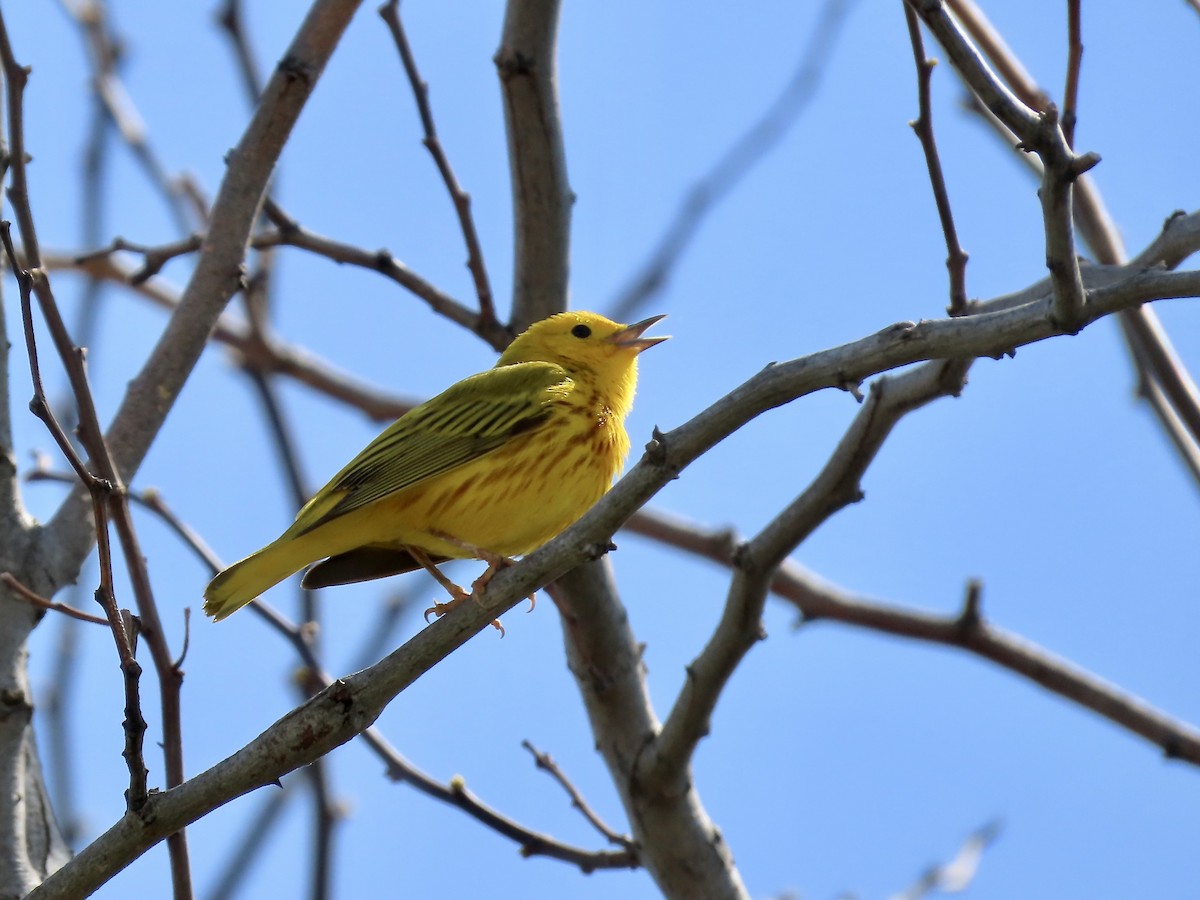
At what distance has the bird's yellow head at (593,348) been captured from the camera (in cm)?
581

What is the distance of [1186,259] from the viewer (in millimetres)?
3762

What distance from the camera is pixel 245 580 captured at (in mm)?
4617

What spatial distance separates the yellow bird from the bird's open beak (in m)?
0.57

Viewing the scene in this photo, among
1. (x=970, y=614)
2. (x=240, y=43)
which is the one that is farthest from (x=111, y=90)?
(x=970, y=614)

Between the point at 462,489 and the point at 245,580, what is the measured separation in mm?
842

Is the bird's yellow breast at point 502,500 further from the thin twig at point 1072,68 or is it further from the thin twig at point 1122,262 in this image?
the thin twig at point 1072,68

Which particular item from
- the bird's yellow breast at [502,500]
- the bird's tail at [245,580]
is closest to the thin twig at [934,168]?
the bird's yellow breast at [502,500]

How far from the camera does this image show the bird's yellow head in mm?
5812

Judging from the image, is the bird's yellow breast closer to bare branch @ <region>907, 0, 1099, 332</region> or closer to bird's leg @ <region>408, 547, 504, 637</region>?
bird's leg @ <region>408, 547, 504, 637</region>

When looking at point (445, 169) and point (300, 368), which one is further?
point (300, 368)

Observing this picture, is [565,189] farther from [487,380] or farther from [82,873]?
[82,873]

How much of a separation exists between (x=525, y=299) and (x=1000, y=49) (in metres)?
2.01

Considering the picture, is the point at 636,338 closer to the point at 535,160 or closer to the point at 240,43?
the point at 535,160

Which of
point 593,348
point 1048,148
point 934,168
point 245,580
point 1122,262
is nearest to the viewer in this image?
point 1048,148
